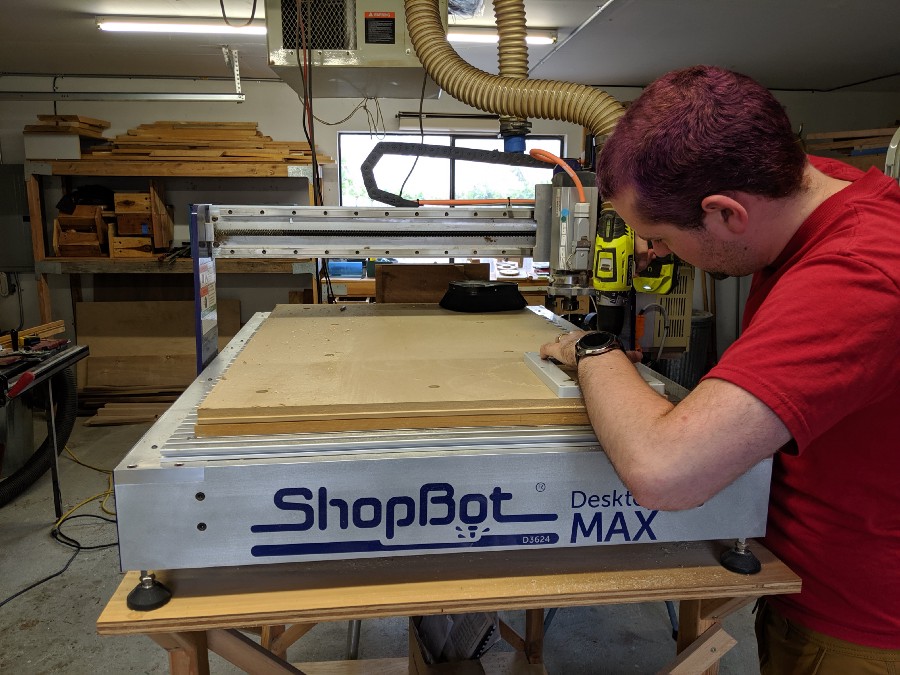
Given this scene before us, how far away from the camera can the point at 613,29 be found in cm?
356

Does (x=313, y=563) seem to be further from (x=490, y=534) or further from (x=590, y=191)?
(x=590, y=191)

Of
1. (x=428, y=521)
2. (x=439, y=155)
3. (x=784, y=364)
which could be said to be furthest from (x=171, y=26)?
(x=784, y=364)

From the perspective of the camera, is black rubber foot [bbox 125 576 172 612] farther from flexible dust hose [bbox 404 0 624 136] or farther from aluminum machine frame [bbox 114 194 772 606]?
flexible dust hose [bbox 404 0 624 136]

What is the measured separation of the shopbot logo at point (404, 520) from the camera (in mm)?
718

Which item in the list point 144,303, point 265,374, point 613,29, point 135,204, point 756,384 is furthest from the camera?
point 144,303

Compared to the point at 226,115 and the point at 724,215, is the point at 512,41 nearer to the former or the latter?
the point at 724,215

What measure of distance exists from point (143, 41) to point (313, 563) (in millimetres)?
3930

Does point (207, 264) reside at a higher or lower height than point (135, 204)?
lower

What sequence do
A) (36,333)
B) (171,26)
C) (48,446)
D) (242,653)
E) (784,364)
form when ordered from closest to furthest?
(784,364) < (242,653) < (48,446) < (36,333) < (171,26)

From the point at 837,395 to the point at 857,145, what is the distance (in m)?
4.15

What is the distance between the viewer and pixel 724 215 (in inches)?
28.1

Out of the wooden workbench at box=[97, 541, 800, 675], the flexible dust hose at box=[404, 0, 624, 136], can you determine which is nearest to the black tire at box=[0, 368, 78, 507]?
Answer: the flexible dust hose at box=[404, 0, 624, 136]

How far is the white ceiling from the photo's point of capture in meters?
3.15

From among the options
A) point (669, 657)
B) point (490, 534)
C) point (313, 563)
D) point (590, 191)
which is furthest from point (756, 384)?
point (669, 657)
